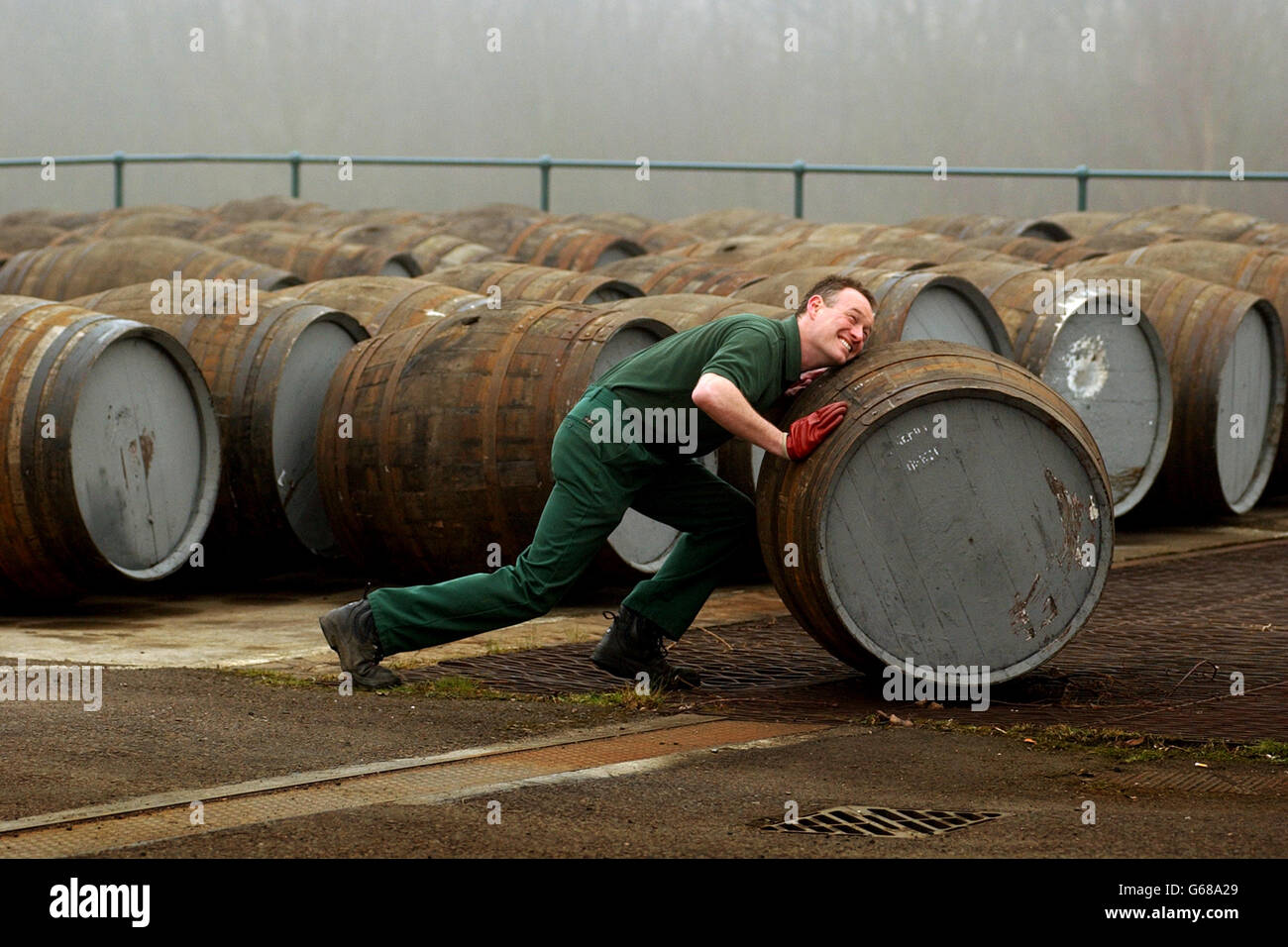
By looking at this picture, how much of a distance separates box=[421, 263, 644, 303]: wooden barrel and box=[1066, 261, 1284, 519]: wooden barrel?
2.36 meters

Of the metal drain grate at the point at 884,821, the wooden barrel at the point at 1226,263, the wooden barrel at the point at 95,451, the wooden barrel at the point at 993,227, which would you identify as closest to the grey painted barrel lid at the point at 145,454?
the wooden barrel at the point at 95,451

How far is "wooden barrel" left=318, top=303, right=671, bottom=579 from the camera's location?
6.68 m

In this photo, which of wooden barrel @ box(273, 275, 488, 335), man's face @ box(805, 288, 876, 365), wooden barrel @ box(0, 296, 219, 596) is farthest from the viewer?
wooden barrel @ box(273, 275, 488, 335)

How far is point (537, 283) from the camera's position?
925 centimetres

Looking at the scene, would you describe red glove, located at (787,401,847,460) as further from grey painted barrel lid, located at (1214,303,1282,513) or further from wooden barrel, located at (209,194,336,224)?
wooden barrel, located at (209,194,336,224)

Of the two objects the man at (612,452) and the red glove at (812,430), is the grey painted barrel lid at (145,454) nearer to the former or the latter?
the man at (612,452)

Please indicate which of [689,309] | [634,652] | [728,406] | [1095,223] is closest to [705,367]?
[728,406]

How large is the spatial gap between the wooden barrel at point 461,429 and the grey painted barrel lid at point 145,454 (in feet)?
1.70

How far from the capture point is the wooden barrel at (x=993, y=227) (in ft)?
47.9

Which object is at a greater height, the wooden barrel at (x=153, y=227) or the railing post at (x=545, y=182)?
the railing post at (x=545, y=182)

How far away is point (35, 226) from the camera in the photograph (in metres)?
14.6

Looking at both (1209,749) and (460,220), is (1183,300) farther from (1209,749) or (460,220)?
(460,220)

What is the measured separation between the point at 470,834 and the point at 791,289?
15.6ft

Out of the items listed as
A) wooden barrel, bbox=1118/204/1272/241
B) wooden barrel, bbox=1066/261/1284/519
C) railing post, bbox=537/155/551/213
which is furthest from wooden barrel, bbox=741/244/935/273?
railing post, bbox=537/155/551/213
